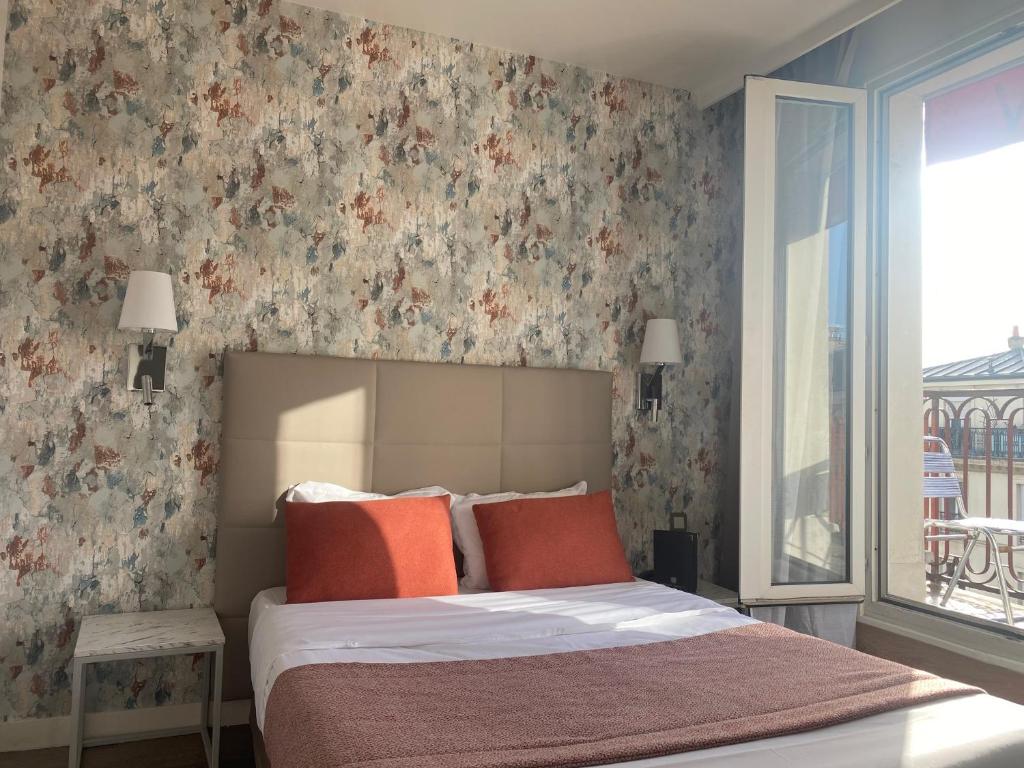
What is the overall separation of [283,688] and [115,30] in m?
2.59

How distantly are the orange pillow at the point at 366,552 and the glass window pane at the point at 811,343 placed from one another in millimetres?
1504

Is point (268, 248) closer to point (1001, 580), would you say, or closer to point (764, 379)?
point (764, 379)

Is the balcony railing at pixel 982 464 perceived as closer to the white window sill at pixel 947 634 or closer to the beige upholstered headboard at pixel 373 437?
the white window sill at pixel 947 634

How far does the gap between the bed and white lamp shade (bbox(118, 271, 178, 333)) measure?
322 mm

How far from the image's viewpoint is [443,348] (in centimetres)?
364

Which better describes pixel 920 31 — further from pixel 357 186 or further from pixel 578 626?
pixel 578 626

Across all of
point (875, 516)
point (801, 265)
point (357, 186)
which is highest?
point (357, 186)

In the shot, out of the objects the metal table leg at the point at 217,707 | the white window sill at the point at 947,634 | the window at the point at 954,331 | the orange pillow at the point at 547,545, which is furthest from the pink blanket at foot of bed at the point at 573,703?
the window at the point at 954,331

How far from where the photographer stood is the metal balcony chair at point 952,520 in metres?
3.41

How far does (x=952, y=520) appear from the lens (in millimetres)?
3672

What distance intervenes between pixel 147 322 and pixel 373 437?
3.25ft

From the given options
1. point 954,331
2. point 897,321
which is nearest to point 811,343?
point 897,321

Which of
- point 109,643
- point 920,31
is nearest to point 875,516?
point 920,31

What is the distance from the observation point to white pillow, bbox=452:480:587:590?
3.32 metres
